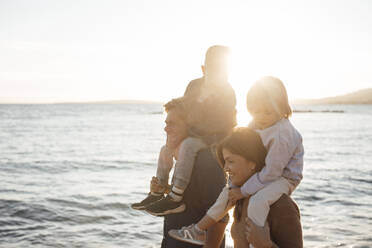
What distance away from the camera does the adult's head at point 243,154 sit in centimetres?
264

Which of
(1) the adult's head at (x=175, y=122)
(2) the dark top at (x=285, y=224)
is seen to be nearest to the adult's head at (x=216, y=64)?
(1) the adult's head at (x=175, y=122)

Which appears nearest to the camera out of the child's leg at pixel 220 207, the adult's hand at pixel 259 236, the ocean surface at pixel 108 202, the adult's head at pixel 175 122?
the adult's hand at pixel 259 236

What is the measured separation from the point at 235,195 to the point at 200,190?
0.96 meters

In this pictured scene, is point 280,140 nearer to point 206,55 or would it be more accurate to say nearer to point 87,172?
point 206,55

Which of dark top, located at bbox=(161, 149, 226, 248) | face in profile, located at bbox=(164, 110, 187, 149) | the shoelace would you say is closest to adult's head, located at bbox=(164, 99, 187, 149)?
face in profile, located at bbox=(164, 110, 187, 149)

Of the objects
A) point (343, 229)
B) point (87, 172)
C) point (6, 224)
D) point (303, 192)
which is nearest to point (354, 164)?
point (303, 192)

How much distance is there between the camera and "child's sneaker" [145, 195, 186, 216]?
3647 mm

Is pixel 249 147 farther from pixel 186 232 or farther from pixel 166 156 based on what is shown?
Result: pixel 166 156

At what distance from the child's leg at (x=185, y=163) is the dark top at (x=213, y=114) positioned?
0.08 meters

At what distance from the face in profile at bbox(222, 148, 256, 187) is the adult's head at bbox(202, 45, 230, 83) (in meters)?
1.11

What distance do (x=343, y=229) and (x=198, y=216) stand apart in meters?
6.47

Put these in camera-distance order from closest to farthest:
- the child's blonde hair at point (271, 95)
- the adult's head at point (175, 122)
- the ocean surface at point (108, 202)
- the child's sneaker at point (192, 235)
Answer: the child's blonde hair at point (271, 95), the child's sneaker at point (192, 235), the adult's head at point (175, 122), the ocean surface at point (108, 202)

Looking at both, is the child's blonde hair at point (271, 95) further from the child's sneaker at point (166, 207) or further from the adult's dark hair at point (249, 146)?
the child's sneaker at point (166, 207)

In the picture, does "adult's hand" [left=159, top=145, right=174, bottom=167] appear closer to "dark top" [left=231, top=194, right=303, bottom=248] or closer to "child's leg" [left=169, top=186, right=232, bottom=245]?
"child's leg" [left=169, top=186, right=232, bottom=245]
